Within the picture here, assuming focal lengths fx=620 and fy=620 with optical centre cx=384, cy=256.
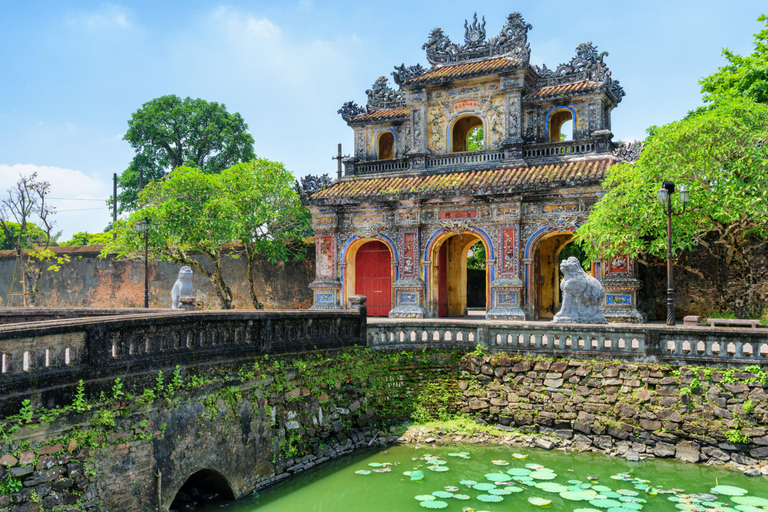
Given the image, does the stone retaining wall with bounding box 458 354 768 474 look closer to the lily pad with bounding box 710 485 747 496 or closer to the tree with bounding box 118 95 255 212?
the lily pad with bounding box 710 485 747 496

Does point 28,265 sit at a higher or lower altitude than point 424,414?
higher

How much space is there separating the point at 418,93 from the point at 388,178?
2.91m

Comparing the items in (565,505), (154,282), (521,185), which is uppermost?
(521,185)

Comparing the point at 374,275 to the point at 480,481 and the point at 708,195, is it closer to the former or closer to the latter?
the point at 708,195

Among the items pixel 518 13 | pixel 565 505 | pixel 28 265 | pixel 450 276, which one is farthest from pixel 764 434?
pixel 28 265

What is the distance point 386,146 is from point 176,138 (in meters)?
18.6

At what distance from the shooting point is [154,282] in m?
25.2

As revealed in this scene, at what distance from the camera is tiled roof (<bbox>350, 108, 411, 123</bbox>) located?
68.9 ft

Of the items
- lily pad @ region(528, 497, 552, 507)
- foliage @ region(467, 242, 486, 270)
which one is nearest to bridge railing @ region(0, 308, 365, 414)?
lily pad @ region(528, 497, 552, 507)

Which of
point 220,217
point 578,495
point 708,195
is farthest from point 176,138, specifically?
point 578,495

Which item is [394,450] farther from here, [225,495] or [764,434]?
[764,434]

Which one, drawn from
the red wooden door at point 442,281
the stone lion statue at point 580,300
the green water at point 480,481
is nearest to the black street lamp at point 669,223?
the stone lion statue at point 580,300

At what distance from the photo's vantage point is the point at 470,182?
730 inches

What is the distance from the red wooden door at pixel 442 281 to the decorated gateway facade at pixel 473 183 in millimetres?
38
